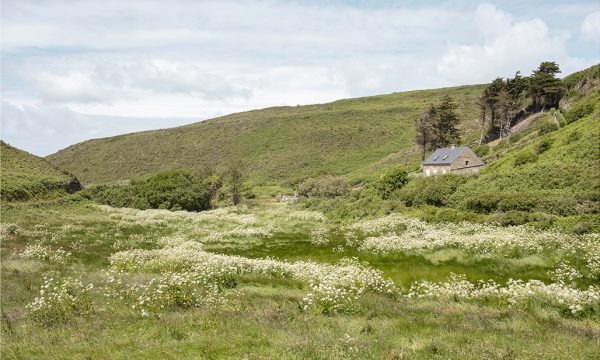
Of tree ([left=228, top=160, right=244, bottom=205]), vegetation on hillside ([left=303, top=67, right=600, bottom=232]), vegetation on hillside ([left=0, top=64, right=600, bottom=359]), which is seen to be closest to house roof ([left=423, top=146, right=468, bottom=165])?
vegetation on hillside ([left=303, top=67, right=600, bottom=232])

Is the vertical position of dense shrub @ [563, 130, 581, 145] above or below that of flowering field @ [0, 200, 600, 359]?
above

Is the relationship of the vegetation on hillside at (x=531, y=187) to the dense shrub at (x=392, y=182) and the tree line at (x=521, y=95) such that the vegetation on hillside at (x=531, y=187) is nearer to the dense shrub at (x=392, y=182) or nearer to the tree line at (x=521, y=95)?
the dense shrub at (x=392, y=182)

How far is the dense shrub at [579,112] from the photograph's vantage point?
56.7 m

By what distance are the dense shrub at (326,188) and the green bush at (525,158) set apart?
34.0m

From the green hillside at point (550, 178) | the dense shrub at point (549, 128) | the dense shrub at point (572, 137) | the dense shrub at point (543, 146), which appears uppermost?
the dense shrub at point (549, 128)

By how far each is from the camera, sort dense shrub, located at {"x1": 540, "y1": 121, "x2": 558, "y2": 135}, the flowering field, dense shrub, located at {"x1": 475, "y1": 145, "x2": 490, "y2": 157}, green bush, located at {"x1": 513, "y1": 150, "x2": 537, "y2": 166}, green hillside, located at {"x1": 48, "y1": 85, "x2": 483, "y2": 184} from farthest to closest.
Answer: green hillside, located at {"x1": 48, "y1": 85, "x2": 483, "y2": 184}
dense shrub, located at {"x1": 475, "y1": 145, "x2": 490, "y2": 157}
dense shrub, located at {"x1": 540, "y1": 121, "x2": 558, "y2": 135}
green bush, located at {"x1": 513, "y1": 150, "x2": 537, "y2": 166}
the flowering field

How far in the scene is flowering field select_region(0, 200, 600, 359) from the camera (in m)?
10.7

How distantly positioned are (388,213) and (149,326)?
41.0 m

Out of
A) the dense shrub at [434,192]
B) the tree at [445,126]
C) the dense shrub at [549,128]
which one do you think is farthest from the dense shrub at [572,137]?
the tree at [445,126]

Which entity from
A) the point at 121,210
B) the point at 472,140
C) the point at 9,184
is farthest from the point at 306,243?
the point at 472,140

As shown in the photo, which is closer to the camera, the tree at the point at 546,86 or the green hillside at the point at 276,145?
the tree at the point at 546,86

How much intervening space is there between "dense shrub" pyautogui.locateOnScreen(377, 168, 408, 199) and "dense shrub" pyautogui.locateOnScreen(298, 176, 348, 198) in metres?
14.2

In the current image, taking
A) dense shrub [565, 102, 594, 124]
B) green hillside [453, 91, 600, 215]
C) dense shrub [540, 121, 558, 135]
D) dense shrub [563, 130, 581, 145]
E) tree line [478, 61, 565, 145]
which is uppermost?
tree line [478, 61, 565, 145]

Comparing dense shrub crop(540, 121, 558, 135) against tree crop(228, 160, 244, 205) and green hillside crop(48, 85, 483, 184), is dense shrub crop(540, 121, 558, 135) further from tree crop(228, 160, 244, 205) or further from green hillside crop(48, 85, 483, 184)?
tree crop(228, 160, 244, 205)
